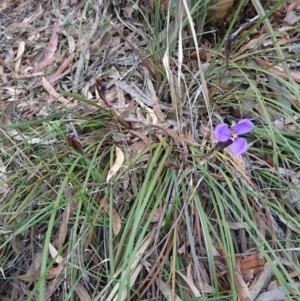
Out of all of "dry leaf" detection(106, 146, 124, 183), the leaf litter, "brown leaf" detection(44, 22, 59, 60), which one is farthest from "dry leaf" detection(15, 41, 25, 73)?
"dry leaf" detection(106, 146, 124, 183)

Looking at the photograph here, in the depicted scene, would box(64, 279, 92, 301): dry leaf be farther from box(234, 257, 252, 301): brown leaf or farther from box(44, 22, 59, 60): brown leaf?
box(44, 22, 59, 60): brown leaf

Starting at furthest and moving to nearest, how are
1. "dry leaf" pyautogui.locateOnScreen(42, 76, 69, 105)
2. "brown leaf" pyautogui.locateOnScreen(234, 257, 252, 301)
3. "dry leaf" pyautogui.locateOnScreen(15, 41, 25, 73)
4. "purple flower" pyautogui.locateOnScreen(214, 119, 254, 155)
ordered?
"dry leaf" pyautogui.locateOnScreen(15, 41, 25, 73)
"dry leaf" pyautogui.locateOnScreen(42, 76, 69, 105)
"brown leaf" pyautogui.locateOnScreen(234, 257, 252, 301)
"purple flower" pyautogui.locateOnScreen(214, 119, 254, 155)

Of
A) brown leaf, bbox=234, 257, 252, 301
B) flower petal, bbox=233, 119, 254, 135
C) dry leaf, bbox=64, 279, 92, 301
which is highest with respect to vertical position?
flower petal, bbox=233, 119, 254, 135

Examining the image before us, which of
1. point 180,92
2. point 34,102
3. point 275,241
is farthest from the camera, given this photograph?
point 34,102

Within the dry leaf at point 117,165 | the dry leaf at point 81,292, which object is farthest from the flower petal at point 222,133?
the dry leaf at point 81,292

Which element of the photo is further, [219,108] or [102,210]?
[219,108]

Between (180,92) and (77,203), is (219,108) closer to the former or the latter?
(180,92)

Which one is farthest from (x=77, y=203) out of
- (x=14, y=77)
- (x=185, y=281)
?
(x=14, y=77)

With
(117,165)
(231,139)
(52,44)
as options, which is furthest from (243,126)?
(52,44)
